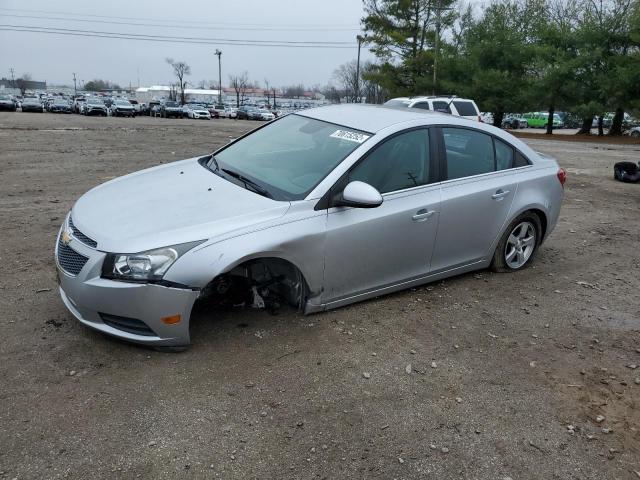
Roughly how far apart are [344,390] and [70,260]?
195cm

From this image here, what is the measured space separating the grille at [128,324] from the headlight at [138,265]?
27 cm

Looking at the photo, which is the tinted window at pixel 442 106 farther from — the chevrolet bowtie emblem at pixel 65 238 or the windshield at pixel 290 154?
the chevrolet bowtie emblem at pixel 65 238

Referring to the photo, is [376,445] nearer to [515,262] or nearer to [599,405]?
[599,405]

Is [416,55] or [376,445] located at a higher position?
[416,55]

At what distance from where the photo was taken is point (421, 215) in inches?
164

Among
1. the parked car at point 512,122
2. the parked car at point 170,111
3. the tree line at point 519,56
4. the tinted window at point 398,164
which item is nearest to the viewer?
the tinted window at point 398,164

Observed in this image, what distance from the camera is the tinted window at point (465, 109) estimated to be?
715 inches

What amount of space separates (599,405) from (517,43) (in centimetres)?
3927

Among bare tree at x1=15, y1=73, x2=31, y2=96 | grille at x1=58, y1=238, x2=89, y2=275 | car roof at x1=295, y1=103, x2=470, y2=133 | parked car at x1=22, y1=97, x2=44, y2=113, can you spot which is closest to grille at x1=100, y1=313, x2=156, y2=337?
grille at x1=58, y1=238, x2=89, y2=275

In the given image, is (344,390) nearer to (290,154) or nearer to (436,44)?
(290,154)

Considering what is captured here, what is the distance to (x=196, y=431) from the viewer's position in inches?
107

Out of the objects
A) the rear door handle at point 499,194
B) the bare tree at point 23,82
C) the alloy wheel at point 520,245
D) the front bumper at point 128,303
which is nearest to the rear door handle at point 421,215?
the rear door handle at point 499,194

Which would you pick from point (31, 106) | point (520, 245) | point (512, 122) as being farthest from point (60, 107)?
point (520, 245)

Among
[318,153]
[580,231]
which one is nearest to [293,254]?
[318,153]
